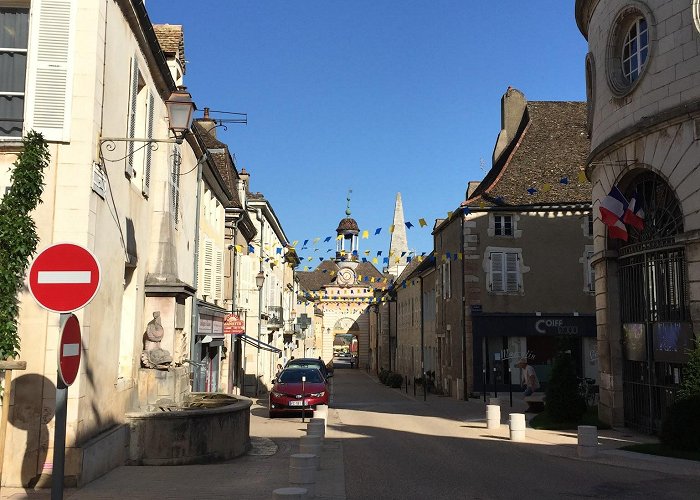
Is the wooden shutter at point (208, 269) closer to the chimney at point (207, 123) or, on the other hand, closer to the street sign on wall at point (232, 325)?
the street sign on wall at point (232, 325)

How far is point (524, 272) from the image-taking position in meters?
30.0

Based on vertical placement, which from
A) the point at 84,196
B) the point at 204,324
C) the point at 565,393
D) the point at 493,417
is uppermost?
the point at 84,196

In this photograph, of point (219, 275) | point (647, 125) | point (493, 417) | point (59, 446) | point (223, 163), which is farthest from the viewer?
point (223, 163)

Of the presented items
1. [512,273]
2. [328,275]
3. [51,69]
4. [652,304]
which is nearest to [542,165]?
[512,273]

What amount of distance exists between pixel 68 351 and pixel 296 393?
55.9 feet

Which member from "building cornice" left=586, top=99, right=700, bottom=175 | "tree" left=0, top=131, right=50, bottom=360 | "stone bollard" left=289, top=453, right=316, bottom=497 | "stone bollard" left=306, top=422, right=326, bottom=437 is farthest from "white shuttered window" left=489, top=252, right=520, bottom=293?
"tree" left=0, top=131, right=50, bottom=360

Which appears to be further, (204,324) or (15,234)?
(204,324)

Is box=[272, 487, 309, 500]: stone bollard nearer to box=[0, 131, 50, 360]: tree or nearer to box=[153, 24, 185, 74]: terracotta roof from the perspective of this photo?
box=[0, 131, 50, 360]: tree

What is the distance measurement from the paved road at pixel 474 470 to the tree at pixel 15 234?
4.59m

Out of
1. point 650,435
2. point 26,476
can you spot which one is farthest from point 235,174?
point 26,476

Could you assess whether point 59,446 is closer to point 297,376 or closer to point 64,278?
point 64,278

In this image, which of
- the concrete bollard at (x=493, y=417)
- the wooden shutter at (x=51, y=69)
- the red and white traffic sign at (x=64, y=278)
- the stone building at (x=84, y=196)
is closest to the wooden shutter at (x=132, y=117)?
the stone building at (x=84, y=196)

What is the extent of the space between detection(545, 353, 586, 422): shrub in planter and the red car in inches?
275

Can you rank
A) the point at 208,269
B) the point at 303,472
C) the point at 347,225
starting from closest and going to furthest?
the point at 303,472
the point at 208,269
the point at 347,225
